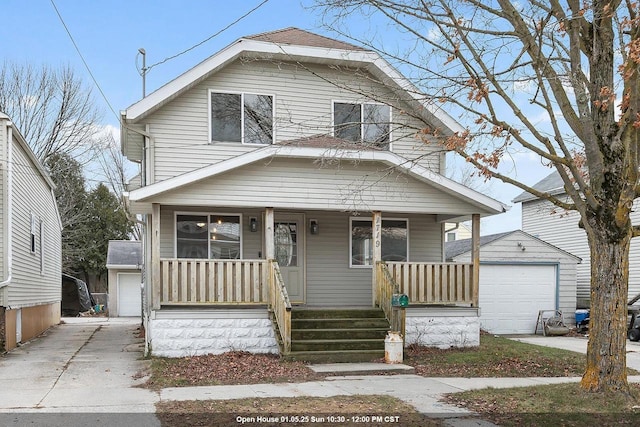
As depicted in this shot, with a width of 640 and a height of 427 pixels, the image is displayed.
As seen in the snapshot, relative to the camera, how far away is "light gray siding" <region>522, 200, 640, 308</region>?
1884 centimetres

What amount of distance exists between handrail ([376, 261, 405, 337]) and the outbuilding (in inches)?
699

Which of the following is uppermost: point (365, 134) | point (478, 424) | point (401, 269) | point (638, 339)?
point (365, 134)

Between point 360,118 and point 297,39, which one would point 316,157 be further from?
point 297,39

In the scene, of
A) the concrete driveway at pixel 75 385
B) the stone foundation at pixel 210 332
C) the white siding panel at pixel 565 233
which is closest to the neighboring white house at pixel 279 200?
the stone foundation at pixel 210 332

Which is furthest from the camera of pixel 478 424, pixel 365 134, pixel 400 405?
pixel 365 134

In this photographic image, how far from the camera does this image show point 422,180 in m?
12.1

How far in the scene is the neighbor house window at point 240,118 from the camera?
40.9ft

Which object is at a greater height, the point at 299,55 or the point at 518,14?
the point at 299,55

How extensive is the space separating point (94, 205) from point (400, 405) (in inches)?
1355

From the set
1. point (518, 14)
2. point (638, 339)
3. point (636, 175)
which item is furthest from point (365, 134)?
point (638, 339)

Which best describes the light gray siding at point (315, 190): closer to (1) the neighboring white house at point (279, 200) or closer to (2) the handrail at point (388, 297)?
(1) the neighboring white house at point (279, 200)

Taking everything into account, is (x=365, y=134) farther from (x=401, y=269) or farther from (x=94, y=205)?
(x=94, y=205)

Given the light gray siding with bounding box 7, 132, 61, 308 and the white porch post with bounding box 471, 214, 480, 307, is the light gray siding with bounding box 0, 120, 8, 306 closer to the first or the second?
the light gray siding with bounding box 7, 132, 61, 308

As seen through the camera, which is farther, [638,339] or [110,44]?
[638,339]
